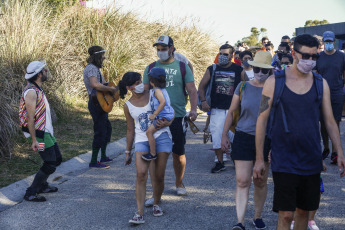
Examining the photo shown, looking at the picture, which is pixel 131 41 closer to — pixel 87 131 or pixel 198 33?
pixel 87 131

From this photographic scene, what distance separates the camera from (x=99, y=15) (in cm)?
1480

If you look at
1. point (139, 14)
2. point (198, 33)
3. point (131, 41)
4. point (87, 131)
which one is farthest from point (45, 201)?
point (198, 33)

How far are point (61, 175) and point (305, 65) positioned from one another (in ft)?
A: 15.3

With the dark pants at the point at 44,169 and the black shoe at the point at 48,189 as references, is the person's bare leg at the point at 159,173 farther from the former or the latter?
the black shoe at the point at 48,189

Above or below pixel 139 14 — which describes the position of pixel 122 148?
below

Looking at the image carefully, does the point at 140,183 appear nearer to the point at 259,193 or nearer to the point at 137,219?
the point at 137,219

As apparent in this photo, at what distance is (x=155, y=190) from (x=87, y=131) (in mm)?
5505

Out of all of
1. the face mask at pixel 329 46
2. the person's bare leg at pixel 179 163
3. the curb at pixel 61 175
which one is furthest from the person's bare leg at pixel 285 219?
the face mask at pixel 329 46

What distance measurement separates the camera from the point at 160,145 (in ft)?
17.6

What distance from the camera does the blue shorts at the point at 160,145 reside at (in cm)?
528

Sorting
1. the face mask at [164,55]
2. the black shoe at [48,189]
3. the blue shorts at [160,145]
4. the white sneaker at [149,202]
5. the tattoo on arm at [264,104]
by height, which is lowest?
the white sneaker at [149,202]

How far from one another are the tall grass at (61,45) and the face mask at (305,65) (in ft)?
18.0

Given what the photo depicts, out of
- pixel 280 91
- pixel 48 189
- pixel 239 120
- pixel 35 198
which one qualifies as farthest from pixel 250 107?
pixel 48 189

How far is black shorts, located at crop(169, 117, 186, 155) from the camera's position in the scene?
6.02 meters
